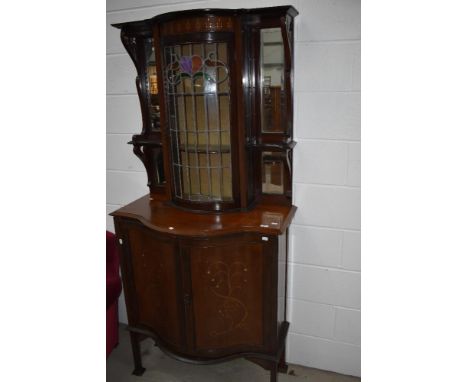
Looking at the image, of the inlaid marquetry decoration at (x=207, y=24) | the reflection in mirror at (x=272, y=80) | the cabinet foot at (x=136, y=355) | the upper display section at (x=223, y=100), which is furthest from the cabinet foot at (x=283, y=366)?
the inlaid marquetry decoration at (x=207, y=24)

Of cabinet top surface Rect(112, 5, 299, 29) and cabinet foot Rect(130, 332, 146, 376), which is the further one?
cabinet foot Rect(130, 332, 146, 376)

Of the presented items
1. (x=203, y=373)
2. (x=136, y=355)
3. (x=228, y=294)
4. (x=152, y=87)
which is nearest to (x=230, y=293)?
(x=228, y=294)

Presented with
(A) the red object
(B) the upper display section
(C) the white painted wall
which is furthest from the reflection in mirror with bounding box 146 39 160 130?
(A) the red object

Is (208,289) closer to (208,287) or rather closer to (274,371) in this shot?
(208,287)

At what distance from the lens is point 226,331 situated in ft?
6.37

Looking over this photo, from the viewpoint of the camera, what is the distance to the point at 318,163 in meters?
2.01

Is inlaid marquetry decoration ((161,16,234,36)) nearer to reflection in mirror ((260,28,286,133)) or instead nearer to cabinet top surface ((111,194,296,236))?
reflection in mirror ((260,28,286,133))

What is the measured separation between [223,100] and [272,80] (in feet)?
0.96

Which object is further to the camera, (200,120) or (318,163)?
(318,163)

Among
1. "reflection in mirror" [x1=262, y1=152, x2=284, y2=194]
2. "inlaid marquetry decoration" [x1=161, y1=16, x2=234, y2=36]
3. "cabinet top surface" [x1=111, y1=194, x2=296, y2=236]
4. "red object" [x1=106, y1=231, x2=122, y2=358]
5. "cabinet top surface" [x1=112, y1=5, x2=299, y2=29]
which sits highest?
"cabinet top surface" [x1=112, y1=5, x2=299, y2=29]

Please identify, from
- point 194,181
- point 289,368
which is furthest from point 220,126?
point 289,368

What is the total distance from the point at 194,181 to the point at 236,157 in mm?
280

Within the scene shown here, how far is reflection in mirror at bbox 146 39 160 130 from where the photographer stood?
2.11 m

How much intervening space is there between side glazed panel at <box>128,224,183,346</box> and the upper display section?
0.27 meters
